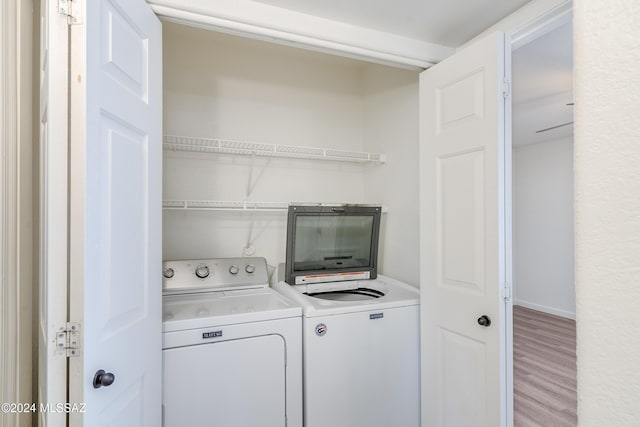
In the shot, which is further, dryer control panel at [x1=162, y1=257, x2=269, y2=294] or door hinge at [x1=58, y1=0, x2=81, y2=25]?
dryer control panel at [x1=162, y1=257, x2=269, y2=294]

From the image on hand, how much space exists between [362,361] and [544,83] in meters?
2.91

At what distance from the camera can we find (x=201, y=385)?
1480 millimetres

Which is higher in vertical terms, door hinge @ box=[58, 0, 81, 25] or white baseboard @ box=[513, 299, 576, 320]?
door hinge @ box=[58, 0, 81, 25]

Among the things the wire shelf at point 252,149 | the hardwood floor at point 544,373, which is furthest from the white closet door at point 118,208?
the hardwood floor at point 544,373

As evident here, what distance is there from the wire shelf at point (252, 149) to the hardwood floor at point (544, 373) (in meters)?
2.10

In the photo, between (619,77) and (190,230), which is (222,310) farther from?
(619,77)

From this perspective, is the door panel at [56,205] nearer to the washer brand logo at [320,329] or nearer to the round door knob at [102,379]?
the round door knob at [102,379]

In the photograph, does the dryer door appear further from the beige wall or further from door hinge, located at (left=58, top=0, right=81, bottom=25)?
the beige wall

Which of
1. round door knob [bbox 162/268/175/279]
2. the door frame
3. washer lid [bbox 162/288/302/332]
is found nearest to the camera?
the door frame

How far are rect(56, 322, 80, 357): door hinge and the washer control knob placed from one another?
1.08 m

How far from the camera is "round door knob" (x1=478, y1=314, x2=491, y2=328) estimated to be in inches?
55.7

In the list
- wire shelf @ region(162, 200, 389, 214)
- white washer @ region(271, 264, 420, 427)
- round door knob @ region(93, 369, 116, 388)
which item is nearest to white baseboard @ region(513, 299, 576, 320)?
white washer @ region(271, 264, 420, 427)

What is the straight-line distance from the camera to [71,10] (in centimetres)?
90

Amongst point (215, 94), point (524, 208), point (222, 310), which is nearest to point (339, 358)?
point (222, 310)
